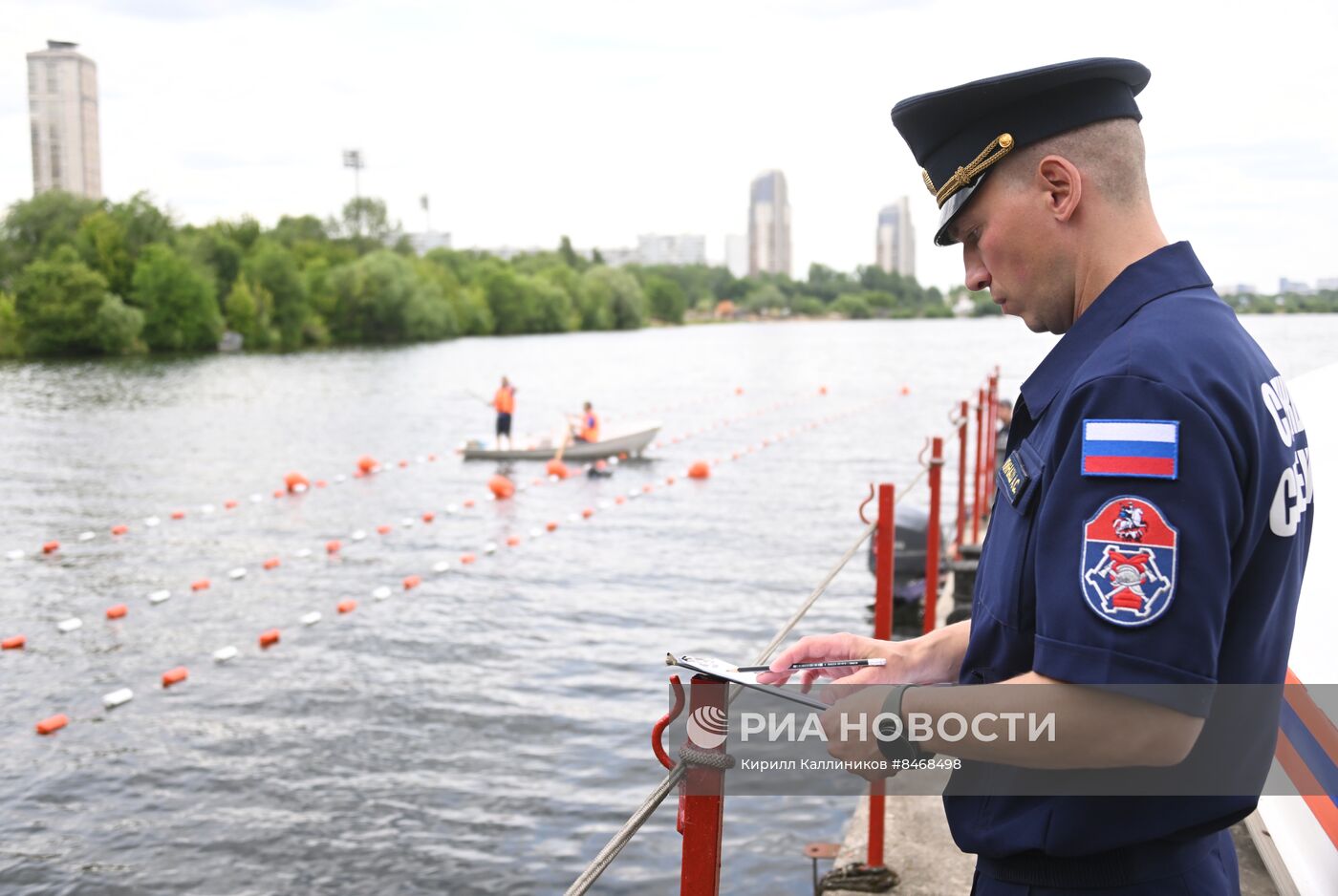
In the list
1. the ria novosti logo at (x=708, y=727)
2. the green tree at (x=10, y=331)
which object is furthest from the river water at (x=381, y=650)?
the green tree at (x=10, y=331)

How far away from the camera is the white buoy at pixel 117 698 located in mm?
10719

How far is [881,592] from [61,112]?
571ft

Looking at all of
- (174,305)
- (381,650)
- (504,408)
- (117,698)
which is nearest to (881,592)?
(117,698)

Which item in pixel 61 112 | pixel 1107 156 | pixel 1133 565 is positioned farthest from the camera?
pixel 61 112

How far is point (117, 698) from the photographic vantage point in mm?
10789

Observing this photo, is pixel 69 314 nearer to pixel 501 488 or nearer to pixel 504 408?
pixel 504 408

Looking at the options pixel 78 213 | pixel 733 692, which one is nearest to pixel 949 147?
pixel 733 692

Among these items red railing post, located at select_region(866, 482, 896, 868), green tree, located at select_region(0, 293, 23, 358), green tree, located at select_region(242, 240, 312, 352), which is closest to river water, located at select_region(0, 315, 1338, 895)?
red railing post, located at select_region(866, 482, 896, 868)

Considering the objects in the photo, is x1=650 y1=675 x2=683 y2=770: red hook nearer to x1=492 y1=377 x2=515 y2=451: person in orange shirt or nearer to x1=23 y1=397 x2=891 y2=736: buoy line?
x1=23 y1=397 x2=891 y2=736: buoy line

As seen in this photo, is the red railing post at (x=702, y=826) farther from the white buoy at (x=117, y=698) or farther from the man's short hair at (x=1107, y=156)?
the white buoy at (x=117, y=698)

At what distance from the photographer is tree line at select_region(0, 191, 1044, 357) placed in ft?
241

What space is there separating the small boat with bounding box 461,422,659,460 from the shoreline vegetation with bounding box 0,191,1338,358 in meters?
55.8

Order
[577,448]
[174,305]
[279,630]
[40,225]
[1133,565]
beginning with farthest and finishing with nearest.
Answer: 1. [40,225]
2. [174,305]
3. [577,448]
4. [279,630]
5. [1133,565]

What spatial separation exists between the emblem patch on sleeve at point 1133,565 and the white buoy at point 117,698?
11154mm
